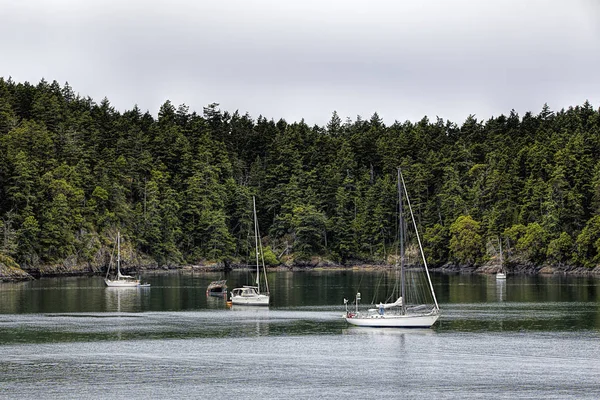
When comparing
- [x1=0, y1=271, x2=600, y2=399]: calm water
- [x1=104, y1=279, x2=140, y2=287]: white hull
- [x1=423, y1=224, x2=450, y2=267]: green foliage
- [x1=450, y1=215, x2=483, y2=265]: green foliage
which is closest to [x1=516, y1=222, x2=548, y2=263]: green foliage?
[x1=450, y1=215, x2=483, y2=265]: green foliage

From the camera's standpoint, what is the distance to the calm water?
46188 millimetres

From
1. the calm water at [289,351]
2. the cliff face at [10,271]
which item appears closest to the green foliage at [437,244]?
the calm water at [289,351]

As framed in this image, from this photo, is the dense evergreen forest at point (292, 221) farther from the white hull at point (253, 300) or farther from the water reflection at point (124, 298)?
the white hull at point (253, 300)

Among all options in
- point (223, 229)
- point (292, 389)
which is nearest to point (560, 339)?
point (292, 389)

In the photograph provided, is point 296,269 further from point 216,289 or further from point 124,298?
point 124,298

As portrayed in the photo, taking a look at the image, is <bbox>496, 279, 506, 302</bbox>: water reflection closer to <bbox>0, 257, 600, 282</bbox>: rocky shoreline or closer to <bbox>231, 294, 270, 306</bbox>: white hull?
<bbox>0, 257, 600, 282</bbox>: rocky shoreline

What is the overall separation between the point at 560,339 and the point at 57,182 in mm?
121038

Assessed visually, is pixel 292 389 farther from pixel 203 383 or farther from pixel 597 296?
pixel 597 296

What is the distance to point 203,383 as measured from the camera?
47.8 metres

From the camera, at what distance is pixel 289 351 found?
194 feet

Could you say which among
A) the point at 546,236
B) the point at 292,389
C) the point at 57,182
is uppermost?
the point at 57,182

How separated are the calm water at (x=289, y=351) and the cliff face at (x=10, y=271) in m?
41.4

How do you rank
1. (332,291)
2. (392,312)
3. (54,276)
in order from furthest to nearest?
(54,276)
(332,291)
(392,312)

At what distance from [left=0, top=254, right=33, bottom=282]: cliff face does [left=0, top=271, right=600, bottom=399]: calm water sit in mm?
41427
